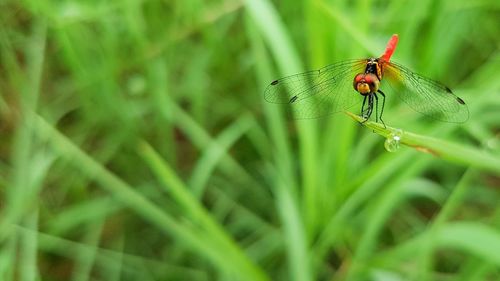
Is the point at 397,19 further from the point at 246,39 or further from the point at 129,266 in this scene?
the point at 129,266

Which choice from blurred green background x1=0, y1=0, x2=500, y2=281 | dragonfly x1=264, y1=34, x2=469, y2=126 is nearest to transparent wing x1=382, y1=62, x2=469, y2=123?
dragonfly x1=264, y1=34, x2=469, y2=126

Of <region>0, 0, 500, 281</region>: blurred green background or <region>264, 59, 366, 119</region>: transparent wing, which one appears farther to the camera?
<region>0, 0, 500, 281</region>: blurred green background

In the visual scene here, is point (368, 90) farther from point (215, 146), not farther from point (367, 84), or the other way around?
point (215, 146)

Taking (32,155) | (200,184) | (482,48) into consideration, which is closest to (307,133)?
(200,184)

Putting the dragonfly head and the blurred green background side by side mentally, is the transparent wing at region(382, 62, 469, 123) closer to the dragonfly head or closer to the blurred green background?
the dragonfly head

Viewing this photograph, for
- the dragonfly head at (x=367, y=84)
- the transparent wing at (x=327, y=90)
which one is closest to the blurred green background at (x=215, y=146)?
the transparent wing at (x=327, y=90)
